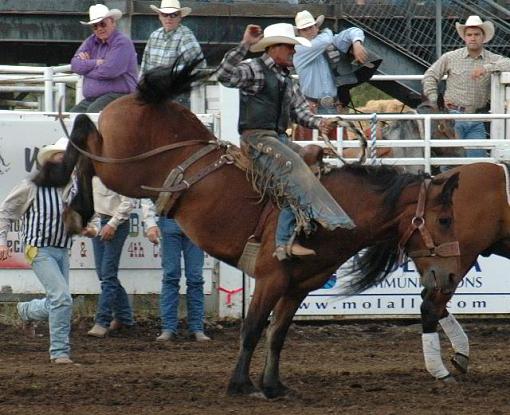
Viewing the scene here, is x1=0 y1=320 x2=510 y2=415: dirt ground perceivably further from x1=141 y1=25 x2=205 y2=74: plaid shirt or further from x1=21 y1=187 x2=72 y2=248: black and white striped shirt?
x1=141 y1=25 x2=205 y2=74: plaid shirt

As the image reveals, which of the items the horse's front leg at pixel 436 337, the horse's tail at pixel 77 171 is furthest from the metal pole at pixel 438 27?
the horse's tail at pixel 77 171

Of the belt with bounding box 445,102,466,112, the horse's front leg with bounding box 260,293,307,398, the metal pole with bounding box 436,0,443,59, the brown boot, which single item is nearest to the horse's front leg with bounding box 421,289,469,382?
the horse's front leg with bounding box 260,293,307,398

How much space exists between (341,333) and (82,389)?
11.9 feet

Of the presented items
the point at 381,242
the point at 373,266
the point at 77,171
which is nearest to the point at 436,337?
the point at 373,266

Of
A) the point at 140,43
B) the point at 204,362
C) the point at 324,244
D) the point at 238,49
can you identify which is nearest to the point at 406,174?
the point at 324,244

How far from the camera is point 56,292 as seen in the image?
9.33 metres

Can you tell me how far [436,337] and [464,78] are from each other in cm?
398

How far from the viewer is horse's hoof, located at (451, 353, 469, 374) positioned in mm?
9164

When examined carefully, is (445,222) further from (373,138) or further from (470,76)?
(470,76)

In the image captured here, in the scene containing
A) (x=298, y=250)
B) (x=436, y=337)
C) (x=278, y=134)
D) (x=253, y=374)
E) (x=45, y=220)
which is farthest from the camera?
(x=45, y=220)

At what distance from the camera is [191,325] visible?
10.9 m

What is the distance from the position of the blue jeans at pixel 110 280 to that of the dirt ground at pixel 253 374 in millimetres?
196

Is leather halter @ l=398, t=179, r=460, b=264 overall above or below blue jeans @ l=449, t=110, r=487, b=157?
below

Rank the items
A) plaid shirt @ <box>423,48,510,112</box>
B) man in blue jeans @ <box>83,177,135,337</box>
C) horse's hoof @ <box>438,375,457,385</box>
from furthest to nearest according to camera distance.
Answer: plaid shirt @ <box>423,48,510,112</box> < man in blue jeans @ <box>83,177,135,337</box> < horse's hoof @ <box>438,375,457,385</box>
